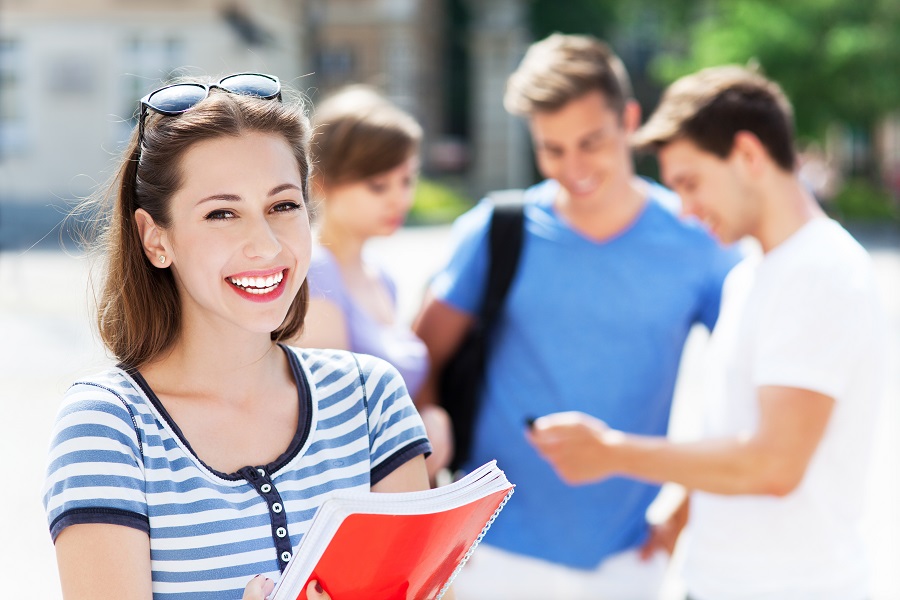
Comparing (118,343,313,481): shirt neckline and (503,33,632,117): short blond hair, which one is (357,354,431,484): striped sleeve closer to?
(118,343,313,481): shirt neckline

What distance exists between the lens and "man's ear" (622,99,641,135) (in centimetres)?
348

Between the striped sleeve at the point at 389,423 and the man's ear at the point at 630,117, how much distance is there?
1843 mm

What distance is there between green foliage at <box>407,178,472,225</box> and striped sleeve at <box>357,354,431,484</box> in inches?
802

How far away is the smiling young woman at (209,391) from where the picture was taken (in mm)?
1563

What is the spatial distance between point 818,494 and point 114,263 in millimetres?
1659

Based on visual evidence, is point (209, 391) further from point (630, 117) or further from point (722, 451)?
point (630, 117)

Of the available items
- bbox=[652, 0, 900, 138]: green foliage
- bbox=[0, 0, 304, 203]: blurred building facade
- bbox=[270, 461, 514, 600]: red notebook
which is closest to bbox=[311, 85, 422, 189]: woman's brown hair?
bbox=[270, 461, 514, 600]: red notebook

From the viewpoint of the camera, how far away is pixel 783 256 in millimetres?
2555

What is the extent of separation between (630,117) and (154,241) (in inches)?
82.6

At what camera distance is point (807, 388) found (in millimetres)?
2416

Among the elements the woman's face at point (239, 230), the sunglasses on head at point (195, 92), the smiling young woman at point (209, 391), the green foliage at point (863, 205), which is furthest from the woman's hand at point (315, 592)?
the green foliage at point (863, 205)

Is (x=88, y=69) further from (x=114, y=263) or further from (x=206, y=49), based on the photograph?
(x=114, y=263)

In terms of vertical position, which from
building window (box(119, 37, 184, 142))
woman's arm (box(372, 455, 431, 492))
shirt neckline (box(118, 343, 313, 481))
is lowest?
building window (box(119, 37, 184, 142))

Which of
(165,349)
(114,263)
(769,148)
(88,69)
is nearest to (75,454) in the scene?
(165,349)
